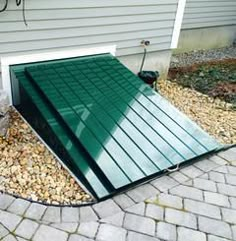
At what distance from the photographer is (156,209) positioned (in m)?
2.35

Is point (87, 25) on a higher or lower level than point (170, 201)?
higher

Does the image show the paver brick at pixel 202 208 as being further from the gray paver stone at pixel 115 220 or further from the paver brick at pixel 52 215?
the paver brick at pixel 52 215

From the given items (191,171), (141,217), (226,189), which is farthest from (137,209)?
(226,189)

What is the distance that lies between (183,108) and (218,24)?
11.2ft

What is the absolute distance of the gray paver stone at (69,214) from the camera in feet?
7.15

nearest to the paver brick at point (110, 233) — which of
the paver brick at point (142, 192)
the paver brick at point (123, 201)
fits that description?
the paver brick at point (123, 201)

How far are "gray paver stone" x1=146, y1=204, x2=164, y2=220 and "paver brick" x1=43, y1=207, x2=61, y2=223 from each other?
620mm

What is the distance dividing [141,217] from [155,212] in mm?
121

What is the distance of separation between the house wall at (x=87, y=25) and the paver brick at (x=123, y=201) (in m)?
1.80

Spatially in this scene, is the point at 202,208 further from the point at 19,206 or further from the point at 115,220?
the point at 19,206

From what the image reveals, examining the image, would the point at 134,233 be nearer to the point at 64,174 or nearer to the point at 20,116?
the point at 64,174

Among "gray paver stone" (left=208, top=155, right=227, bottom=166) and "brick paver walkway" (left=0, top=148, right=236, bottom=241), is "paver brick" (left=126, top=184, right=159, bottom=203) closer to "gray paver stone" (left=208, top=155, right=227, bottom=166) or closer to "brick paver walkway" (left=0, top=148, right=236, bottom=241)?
"brick paver walkway" (left=0, top=148, right=236, bottom=241)

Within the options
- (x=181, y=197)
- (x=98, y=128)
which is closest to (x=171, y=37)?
(x=98, y=128)

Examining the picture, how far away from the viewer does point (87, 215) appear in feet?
7.31
